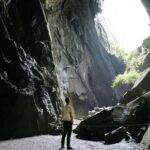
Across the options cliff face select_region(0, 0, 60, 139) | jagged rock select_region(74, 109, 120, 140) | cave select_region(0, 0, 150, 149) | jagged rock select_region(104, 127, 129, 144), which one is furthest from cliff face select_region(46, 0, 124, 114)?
jagged rock select_region(104, 127, 129, 144)

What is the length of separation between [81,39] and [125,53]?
9583 millimetres

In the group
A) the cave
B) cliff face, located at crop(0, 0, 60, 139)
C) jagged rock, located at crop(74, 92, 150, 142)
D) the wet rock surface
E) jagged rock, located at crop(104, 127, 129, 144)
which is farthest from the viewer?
the cave

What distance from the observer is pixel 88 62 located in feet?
132

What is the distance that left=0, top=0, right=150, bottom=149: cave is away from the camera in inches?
672

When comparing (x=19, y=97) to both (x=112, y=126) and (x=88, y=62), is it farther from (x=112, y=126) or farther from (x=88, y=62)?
(x=88, y=62)

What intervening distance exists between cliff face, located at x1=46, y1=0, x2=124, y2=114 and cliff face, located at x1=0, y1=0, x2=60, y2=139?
32.7 feet

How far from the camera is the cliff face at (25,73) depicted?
1680 centimetres

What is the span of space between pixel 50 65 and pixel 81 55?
1483 centimetres

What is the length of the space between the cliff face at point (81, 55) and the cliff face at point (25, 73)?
997cm

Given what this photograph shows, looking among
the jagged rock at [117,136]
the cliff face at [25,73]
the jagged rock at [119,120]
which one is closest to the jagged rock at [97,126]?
the jagged rock at [119,120]

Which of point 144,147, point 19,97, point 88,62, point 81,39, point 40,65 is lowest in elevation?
point 144,147

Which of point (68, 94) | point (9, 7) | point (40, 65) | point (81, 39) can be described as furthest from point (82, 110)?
point (9, 7)

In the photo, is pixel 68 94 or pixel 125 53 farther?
pixel 125 53

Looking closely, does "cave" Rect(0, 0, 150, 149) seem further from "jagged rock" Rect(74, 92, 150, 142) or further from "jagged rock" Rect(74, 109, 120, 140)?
"jagged rock" Rect(74, 109, 120, 140)
